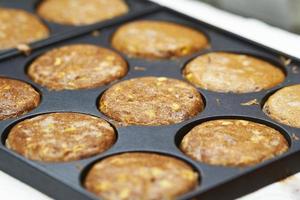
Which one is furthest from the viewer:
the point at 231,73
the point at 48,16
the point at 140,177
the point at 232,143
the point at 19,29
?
the point at 48,16

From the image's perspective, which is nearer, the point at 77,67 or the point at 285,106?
the point at 285,106

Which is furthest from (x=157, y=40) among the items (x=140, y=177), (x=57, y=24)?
(x=140, y=177)

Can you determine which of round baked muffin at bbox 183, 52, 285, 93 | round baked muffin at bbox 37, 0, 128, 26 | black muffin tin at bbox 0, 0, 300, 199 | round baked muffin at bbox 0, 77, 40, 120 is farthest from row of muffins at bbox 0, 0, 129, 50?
round baked muffin at bbox 183, 52, 285, 93

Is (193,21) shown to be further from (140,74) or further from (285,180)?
(285,180)

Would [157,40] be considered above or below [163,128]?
above

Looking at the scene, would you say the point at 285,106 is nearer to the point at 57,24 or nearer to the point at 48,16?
the point at 57,24

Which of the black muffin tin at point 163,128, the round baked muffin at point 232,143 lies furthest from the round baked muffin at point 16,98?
the round baked muffin at point 232,143

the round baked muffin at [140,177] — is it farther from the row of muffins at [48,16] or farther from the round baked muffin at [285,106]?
the row of muffins at [48,16]

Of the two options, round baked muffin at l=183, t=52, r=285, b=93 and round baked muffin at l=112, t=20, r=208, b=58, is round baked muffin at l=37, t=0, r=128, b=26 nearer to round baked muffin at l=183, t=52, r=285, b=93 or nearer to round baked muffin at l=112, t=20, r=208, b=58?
round baked muffin at l=112, t=20, r=208, b=58
